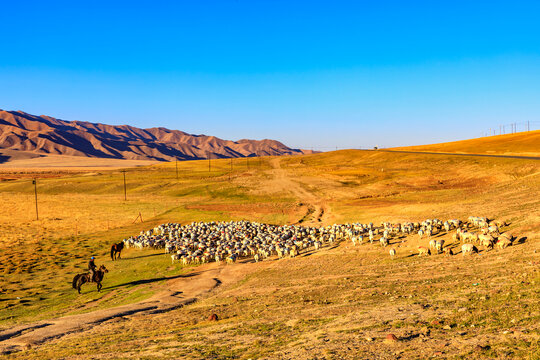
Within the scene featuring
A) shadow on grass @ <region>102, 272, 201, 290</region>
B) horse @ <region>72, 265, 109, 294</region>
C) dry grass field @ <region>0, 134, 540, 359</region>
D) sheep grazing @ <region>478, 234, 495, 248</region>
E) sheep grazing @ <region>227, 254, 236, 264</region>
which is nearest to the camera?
dry grass field @ <region>0, 134, 540, 359</region>

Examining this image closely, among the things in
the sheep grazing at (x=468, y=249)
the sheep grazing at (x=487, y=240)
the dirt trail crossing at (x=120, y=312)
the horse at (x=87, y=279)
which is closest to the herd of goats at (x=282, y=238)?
the sheep grazing at (x=487, y=240)

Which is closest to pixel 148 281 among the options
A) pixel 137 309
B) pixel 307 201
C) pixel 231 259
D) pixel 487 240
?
pixel 231 259

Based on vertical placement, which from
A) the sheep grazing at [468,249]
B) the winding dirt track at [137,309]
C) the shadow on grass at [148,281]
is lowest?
the shadow on grass at [148,281]

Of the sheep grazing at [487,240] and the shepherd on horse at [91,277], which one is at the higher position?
the sheep grazing at [487,240]

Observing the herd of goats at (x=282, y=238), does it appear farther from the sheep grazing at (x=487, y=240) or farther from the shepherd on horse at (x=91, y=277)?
the shepherd on horse at (x=91, y=277)

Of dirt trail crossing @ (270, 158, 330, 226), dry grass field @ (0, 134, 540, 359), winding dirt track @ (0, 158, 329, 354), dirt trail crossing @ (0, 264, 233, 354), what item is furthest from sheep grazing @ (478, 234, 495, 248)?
dirt trail crossing @ (270, 158, 330, 226)

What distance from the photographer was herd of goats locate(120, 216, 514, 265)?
28.8 meters

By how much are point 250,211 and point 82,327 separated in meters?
41.7

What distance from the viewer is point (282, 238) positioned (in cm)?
3553

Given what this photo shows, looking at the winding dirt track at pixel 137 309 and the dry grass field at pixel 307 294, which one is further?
the winding dirt track at pixel 137 309

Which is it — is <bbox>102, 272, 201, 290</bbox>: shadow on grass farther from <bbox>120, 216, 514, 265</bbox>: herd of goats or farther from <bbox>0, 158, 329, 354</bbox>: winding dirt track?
<bbox>120, 216, 514, 265</bbox>: herd of goats

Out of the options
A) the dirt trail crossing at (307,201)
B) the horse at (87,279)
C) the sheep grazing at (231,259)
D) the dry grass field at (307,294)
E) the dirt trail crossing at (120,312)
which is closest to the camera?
the dry grass field at (307,294)

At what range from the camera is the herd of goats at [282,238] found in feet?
94.6

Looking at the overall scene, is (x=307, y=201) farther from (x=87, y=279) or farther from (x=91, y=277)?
(x=87, y=279)
